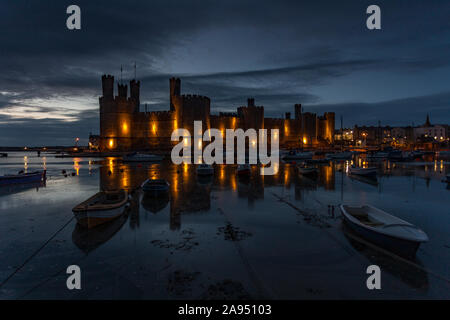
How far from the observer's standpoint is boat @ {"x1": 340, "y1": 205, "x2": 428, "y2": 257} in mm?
7469

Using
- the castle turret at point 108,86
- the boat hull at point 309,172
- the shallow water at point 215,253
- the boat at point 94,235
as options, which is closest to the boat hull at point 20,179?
the shallow water at point 215,253

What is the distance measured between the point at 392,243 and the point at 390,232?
0.30 metres

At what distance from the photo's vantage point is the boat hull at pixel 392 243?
7477 millimetres

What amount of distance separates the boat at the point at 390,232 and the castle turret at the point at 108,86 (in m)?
55.0

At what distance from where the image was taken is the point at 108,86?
5519 cm

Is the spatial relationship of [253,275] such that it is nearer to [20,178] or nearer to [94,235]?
[94,235]

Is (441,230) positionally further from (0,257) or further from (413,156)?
(413,156)

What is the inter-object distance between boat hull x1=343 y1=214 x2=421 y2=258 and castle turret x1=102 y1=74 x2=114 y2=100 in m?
56.0

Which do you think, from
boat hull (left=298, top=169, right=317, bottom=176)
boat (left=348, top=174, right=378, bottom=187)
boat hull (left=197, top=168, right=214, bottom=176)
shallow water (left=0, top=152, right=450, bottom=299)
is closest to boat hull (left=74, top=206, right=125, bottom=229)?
shallow water (left=0, top=152, right=450, bottom=299)

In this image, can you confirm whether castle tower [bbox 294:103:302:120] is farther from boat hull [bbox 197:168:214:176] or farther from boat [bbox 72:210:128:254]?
boat [bbox 72:210:128:254]

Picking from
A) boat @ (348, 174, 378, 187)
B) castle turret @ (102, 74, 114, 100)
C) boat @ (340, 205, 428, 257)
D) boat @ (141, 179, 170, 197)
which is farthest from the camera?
castle turret @ (102, 74, 114, 100)

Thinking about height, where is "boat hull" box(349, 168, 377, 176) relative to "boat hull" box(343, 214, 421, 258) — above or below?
above

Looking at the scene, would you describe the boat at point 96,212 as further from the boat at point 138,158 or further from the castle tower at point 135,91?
the castle tower at point 135,91
